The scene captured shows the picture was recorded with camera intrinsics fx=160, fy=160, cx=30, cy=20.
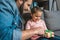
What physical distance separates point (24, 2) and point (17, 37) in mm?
619

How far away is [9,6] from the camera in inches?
39.7

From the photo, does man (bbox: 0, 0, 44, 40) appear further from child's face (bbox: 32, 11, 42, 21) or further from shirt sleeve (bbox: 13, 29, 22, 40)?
child's face (bbox: 32, 11, 42, 21)

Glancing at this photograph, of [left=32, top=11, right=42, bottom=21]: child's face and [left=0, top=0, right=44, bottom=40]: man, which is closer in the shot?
[left=0, top=0, right=44, bottom=40]: man

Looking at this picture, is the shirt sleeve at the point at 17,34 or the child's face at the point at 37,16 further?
the child's face at the point at 37,16

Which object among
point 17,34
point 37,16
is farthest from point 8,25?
point 37,16

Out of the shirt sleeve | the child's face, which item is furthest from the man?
the child's face

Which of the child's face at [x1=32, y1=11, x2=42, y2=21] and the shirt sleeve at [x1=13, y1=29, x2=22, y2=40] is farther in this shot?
the child's face at [x1=32, y1=11, x2=42, y2=21]

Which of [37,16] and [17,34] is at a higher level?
[37,16]

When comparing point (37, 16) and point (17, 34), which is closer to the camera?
point (17, 34)

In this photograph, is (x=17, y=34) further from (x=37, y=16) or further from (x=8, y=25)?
(x=37, y=16)

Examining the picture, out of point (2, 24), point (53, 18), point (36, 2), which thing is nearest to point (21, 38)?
point (2, 24)

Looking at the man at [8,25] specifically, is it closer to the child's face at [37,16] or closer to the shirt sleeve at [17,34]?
the shirt sleeve at [17,34]

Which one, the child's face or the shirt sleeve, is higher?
the child's face

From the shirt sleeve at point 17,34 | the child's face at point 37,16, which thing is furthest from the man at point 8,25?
the child's face at point 37,16
